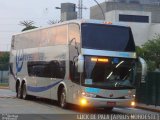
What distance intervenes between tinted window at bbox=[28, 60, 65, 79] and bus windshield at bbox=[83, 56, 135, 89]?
98.4 inches

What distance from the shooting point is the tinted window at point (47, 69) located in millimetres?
23578

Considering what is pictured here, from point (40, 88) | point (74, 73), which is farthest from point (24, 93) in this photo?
point (74, 73)

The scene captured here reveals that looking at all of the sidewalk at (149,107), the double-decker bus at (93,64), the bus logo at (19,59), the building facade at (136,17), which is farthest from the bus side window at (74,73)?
the building facade at (136,17)

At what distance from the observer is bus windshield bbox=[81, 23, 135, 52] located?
21.2 meters

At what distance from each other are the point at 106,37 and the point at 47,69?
17.0 ft

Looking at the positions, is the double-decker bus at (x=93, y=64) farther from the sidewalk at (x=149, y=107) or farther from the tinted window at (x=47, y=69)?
the sidewalk at (x=149, y=107)

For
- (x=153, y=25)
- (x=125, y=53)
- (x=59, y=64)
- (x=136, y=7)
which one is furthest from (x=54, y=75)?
(x=136, y=7)

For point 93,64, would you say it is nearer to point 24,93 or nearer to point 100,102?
point 100,102

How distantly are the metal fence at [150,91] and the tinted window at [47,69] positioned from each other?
5.06 m

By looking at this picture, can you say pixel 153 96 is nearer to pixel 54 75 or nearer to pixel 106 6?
pixel 54 75

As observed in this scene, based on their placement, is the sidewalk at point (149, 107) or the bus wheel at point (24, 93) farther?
the bus wheel at point (24, 93)

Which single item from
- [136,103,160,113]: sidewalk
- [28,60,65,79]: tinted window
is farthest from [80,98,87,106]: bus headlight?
[136,103,160,113]: sidewalk

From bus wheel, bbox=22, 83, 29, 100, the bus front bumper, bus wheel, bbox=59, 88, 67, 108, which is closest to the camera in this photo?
the bus front bumper

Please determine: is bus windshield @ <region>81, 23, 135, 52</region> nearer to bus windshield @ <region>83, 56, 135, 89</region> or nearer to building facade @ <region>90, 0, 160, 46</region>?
bus windshield @ <region>83, 56, 135, 89</region>
